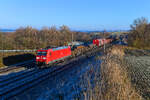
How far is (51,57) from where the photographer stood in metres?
20.0

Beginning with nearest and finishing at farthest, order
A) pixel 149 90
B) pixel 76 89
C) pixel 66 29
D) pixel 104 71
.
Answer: pixel 104 71 → pixel 149 90 → pixel 76 89 → pixel 66 29

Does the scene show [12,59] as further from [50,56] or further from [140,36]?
[140,36]

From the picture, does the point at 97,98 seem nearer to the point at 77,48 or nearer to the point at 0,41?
the point at 77,48

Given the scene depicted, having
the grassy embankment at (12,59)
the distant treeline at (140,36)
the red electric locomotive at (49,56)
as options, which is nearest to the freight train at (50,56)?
the red electric locomotive at (49,56)

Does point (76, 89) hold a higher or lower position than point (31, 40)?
lower

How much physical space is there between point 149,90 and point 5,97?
9.84m

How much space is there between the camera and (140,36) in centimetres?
5038

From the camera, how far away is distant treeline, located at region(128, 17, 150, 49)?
4847 cm

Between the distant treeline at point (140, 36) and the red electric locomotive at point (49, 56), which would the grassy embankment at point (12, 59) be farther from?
the distant treeline at point (140, 36)

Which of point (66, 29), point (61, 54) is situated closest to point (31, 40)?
point (61, 54)

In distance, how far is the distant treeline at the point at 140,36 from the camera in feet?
159

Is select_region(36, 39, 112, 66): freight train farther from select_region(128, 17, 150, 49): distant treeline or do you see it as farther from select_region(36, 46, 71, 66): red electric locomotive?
select_region(128, 17, 150, 49): distant treeline

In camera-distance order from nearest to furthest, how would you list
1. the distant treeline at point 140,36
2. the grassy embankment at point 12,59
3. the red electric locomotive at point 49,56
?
the red electric locomotive at point 49,56, the grassy embankment at point 12,59, the distant treeline at point 140,36

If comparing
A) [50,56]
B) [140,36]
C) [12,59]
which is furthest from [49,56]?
[140,36]
